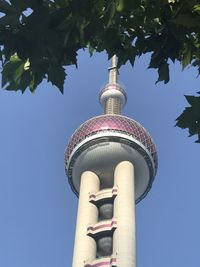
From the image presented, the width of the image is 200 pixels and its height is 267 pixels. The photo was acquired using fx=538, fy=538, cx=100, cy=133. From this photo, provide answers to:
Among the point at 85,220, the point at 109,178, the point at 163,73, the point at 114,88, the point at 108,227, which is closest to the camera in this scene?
the point at 163,73

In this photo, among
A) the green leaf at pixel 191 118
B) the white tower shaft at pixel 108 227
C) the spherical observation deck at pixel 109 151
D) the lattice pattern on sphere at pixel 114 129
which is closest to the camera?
the green leaf at pixel 191 118

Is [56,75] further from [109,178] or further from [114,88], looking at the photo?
[114,88]

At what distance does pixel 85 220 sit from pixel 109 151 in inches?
666

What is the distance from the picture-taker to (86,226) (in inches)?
3597

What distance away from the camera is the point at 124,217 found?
90812mm

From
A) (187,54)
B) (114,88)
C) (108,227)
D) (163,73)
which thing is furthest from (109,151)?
(187,54)

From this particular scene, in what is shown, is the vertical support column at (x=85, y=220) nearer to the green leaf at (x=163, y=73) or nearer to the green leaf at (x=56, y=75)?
the green leaf at (x=163, y=73)

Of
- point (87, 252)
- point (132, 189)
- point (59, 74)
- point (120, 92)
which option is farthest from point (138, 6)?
point (120, 92)

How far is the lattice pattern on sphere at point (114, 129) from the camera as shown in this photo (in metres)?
107

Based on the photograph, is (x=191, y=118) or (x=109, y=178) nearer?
(x=191, y=118)

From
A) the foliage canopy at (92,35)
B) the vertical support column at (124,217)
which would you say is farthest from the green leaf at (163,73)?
the vertical support column at (124,217)

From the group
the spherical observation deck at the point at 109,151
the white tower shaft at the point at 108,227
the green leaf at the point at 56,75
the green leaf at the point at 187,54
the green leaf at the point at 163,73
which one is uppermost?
the spherical observation deck at the point at 109,151

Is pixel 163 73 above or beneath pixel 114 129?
beneath

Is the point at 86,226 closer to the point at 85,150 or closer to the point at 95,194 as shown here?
the point at 95,194
